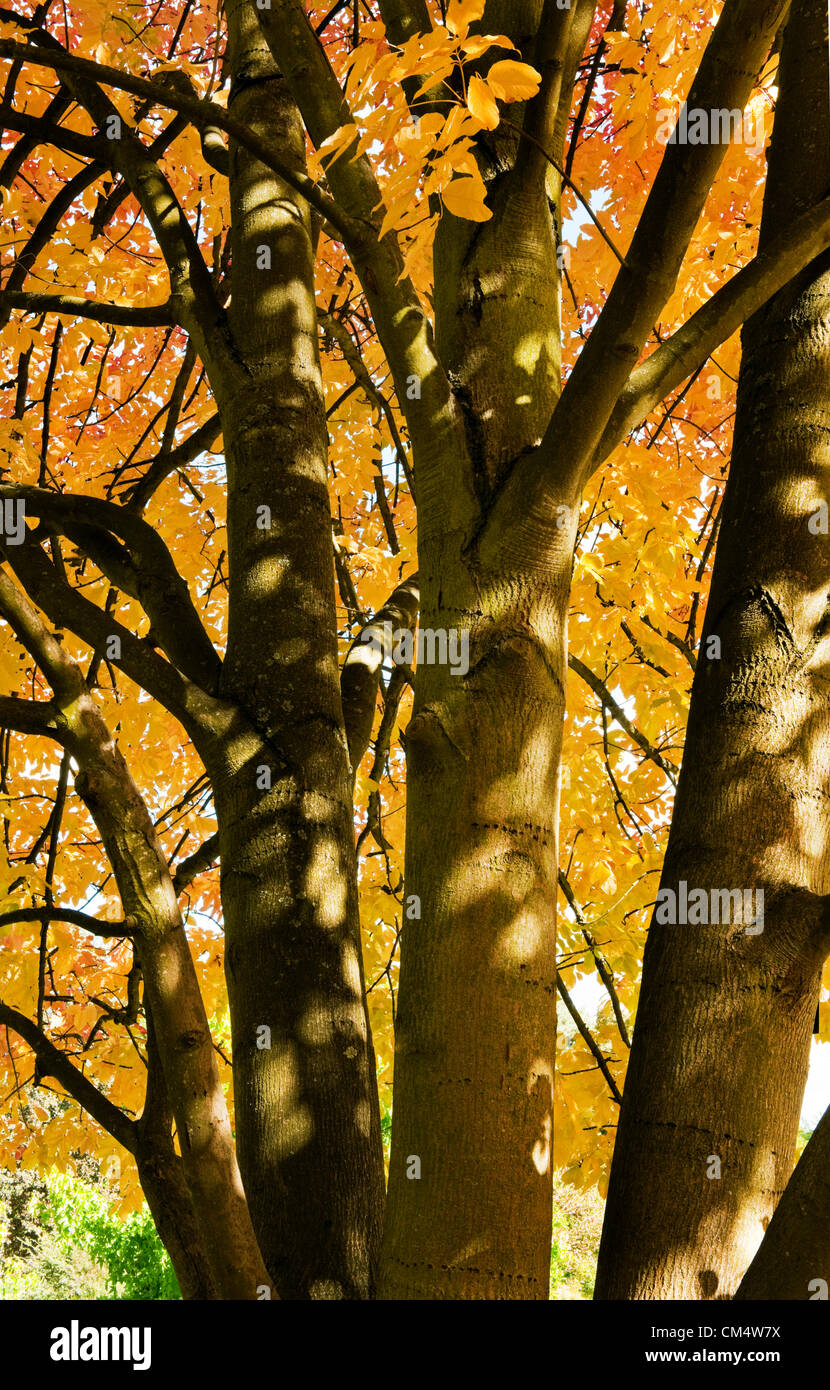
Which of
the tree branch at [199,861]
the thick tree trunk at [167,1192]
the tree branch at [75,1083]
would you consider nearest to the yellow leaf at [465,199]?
the thick tree trunk at [167,1192]

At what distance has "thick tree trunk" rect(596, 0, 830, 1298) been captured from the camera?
1595mm

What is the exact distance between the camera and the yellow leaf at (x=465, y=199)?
1572 mm

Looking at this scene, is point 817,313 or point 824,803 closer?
point 824,803

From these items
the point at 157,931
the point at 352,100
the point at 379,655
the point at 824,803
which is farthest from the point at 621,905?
the point at 352,100

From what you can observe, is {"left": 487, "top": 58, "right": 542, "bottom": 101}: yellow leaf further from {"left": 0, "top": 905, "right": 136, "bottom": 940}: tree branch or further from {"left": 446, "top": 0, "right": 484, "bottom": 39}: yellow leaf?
{"left": 0, "top": 905, "right": 136, "bottom": 940}: tree branch

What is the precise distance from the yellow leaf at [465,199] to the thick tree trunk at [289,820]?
1.48ft

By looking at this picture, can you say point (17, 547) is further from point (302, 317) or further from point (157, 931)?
point (157, 931)

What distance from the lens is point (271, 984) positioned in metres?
1.90

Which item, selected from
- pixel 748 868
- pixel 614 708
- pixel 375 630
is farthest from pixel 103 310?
pixel 614 708

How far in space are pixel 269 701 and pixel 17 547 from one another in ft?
2.16

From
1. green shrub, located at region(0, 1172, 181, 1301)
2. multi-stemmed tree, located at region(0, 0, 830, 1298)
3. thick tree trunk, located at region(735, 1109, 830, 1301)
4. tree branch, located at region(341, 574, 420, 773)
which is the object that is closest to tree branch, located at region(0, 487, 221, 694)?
multi-stemmed tree, located at region(0, 0, 830, 1298)

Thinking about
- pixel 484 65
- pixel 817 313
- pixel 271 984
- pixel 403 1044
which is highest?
pixel 484 65

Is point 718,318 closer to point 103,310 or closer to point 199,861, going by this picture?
point 103,310

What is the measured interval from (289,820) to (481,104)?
46.6 inches
